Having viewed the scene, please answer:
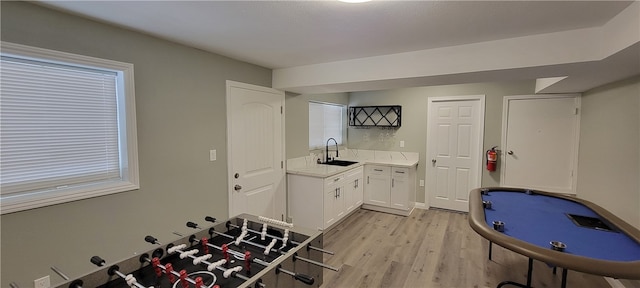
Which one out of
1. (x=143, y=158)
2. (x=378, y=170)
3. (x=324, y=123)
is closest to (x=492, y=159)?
(x=378, y=170)

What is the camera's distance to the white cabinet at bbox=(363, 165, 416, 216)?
4349 millimetres

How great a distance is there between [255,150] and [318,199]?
A: 1.03 meters

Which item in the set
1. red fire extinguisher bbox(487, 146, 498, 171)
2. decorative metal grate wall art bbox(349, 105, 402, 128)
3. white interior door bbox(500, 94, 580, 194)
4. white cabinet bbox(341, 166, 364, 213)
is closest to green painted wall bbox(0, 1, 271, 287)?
white cabinet bbox(341, 166, 364, 213)

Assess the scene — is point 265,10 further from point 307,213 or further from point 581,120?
point 581,120

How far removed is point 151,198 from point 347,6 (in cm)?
211

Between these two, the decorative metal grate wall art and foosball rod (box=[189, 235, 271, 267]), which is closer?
foosball rod (box=[189, 235, 271, 267])

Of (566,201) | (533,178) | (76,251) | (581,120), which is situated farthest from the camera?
(533,178)

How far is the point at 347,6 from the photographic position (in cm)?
164

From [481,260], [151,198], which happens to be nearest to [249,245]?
[151,198]

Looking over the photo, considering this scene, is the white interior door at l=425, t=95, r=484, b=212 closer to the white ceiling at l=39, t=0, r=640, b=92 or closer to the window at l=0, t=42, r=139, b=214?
the white ceiling at l=39, t=0, r=640, b=92

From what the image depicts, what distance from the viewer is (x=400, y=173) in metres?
4.38

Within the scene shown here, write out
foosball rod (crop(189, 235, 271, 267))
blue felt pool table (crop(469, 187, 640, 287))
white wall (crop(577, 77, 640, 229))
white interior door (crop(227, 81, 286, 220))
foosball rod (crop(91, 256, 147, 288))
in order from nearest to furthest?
foosball rod (crop(91, 256, 147, 288))
foosball rod (crop(189, 235, 271, 267))
blue felt pool table (crop(469, 187, 640, 287))
white wall (crop(577, 77, 640, 229))
white interior door (crop(227, 81, 286, 220))

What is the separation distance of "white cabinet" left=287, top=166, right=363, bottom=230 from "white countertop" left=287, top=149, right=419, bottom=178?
68 mm

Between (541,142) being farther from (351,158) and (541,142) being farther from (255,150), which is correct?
(255,150)
